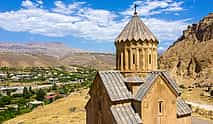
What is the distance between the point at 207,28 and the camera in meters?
82.4

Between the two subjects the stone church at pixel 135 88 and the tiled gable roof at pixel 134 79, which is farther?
the tiled gable roof at pixel 134 79

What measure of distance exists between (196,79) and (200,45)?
16.6m

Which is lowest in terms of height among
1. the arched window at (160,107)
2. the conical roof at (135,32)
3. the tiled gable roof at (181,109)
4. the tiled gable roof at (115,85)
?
the tiled gable roof at (181,109)

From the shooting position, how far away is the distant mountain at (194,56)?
67.6 meters

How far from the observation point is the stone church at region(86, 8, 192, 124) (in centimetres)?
1109

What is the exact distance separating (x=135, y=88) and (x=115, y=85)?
32.2 inches

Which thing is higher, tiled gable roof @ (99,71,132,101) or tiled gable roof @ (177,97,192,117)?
tiled gable roof @ (99,71,132,101)

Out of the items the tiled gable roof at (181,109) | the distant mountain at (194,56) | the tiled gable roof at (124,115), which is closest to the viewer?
the tiled gable roof at (124,115)

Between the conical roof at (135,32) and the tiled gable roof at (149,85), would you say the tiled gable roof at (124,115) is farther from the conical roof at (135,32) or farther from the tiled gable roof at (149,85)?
the conical roof at (135,32)

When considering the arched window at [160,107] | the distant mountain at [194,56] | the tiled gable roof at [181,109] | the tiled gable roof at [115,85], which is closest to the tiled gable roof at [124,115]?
the tiled gable roof at [115,85]

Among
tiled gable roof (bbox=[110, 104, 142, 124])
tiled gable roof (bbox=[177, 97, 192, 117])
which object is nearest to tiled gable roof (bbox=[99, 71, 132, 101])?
tiled gable roof (bbox=[110, 104, 142, 124])

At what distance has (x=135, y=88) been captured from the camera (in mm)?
11609

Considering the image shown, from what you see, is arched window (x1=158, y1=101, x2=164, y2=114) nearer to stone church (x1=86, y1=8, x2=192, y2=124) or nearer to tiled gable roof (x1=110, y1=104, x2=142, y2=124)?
stone church (x1=86, y1=8, x2=192, y2=124)

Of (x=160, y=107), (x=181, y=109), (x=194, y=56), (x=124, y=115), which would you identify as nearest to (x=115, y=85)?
(x=124, y=115)
